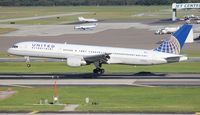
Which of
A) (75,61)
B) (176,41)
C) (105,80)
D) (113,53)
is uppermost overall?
(176,41)

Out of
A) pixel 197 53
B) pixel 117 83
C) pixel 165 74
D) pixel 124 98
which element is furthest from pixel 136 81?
pixel 197 53

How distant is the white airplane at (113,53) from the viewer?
74.8 metres

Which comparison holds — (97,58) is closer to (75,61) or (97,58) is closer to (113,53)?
(113,53)

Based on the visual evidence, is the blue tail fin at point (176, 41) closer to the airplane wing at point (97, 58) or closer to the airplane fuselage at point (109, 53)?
the airplane fuselage at point (109, 53)

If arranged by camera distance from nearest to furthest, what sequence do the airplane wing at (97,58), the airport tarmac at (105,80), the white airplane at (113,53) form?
the airport tarmac at (105,80)
the airplane wing at (97,58)
the white airplane at (113,53)

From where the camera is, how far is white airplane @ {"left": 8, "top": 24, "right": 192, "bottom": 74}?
74812mm

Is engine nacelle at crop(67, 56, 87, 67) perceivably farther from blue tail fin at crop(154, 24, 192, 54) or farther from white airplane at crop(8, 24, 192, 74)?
blue tail fin at crop(154, 24, 192, 54)

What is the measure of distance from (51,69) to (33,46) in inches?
282

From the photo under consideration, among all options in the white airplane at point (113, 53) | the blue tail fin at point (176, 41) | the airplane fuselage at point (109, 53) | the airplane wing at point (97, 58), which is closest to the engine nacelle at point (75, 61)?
the white airplane at point (113, 53)

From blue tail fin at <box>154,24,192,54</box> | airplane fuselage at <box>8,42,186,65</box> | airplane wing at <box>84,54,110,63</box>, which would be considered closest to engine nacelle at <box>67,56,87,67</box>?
airplane wing at <box>84,54,110,63</box>

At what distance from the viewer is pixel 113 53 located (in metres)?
76.8

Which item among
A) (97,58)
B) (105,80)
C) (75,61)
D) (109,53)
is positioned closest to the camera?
(105,80)

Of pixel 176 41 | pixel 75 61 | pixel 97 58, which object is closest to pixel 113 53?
pixel 97 58

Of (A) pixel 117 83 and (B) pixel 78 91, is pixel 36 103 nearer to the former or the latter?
(B) pixel 78 91
